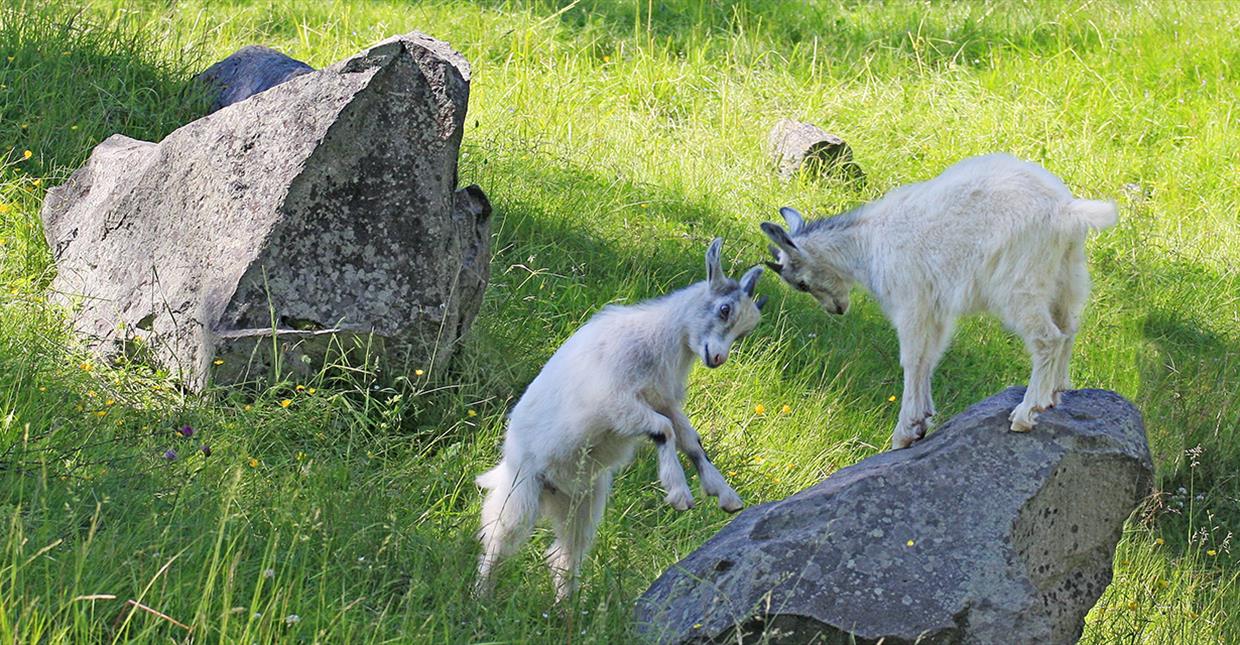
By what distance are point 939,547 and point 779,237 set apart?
1.72 meters

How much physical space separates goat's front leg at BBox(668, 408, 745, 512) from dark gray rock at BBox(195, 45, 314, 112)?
4.26 meters

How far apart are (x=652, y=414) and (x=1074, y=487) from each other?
1574 millimetres

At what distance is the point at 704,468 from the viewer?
16.4 ft

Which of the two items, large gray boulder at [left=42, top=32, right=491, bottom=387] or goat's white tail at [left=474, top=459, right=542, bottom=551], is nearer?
goat's white tail at [left=474, top=459, right=542, bottom=551]

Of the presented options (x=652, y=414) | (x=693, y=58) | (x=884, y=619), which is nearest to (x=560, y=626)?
(x=652, y=414)

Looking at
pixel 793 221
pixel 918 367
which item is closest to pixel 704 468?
pixel 918 367

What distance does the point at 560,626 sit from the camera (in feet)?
16.2

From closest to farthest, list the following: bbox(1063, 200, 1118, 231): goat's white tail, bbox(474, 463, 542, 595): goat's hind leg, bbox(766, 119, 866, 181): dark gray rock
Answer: bbox(1063, 200, 1118, 231): goat's white tail, bbox(474, 463, 542, 595): goat's hind leg, bbox(766, 119, 866, 181): dark gray rock

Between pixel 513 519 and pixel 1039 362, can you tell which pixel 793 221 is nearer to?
pixel 1039 362

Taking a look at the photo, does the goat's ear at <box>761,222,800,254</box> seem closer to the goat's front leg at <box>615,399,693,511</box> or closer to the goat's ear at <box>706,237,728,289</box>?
the goat's ear at <box>706,237,728,289</box>

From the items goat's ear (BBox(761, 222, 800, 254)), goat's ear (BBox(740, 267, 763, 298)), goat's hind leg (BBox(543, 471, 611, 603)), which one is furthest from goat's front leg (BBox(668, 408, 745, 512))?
goat's ear (BBox(761, 222, 800, 254))

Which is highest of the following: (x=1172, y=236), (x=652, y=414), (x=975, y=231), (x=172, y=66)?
(x=975, y=231)

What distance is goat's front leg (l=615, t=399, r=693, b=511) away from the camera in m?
4.85

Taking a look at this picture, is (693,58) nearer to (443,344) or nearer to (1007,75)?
(1007,75)
